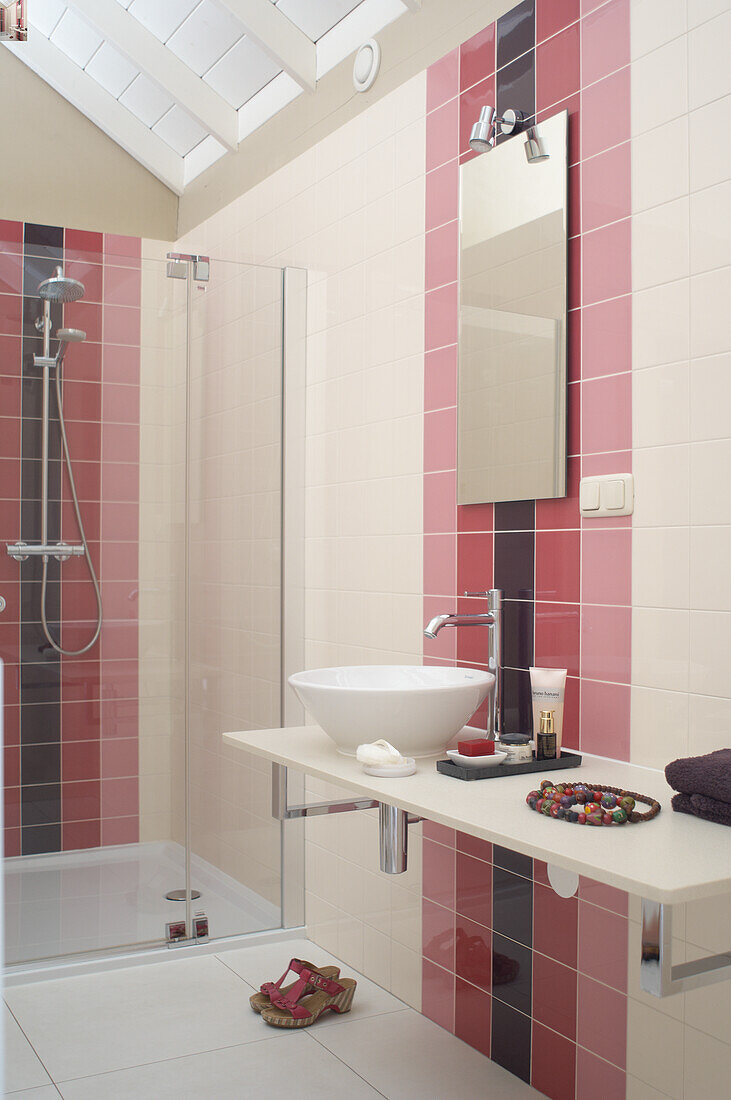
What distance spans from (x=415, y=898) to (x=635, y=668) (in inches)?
40.6

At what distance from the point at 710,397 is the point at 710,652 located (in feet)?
1.49

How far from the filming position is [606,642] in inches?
77.7

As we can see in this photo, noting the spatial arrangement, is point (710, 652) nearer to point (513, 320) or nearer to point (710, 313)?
point (710, 313)

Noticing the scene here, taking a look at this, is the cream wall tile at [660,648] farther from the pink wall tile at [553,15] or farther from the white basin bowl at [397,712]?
the pink wall tile at [553,15]

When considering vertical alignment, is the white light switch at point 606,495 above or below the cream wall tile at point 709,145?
below

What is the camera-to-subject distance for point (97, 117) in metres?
3.94

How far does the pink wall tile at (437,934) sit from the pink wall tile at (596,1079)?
0.47 meters

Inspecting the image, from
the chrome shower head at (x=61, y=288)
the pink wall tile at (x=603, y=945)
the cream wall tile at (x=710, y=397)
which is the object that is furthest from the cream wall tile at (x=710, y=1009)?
the chrome shower head at (x=61, y=288)

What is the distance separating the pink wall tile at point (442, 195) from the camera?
96.2 inches

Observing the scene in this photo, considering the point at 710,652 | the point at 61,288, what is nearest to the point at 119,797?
the point at 61,288

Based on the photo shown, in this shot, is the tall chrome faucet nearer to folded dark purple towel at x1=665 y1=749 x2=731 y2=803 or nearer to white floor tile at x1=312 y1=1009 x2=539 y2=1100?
folded dark purple towel at x1=665 y1=749 x2=731 y2=803

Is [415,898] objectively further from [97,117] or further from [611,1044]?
[97,117]

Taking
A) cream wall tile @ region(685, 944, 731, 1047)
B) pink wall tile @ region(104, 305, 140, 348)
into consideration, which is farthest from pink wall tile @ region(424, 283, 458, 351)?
cream wall tile @ region(685, 944, 731, 1047)

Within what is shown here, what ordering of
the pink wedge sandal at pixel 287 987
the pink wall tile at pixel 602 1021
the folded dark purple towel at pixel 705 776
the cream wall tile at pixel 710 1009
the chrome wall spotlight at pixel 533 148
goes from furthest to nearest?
the pink wedge sandal at pixel 287 987
the chrome wall spotlight at pixel 533 148
the pink wall tile at pixel 602 1021
the cream wall tile at pixel 710 1009
the folded dark purple towel at pixel 705 776
